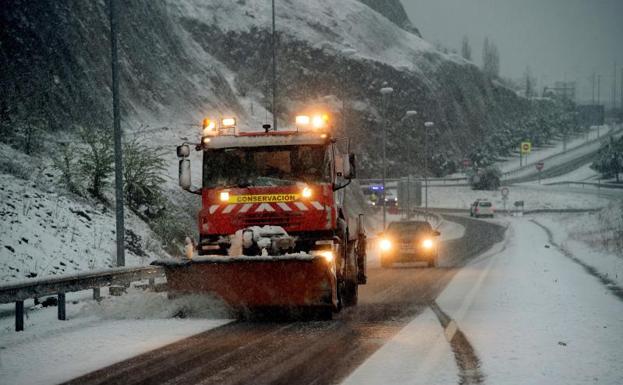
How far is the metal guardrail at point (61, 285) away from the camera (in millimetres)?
11812

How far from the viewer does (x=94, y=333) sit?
38.4 feet

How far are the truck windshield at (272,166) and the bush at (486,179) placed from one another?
89925 mm

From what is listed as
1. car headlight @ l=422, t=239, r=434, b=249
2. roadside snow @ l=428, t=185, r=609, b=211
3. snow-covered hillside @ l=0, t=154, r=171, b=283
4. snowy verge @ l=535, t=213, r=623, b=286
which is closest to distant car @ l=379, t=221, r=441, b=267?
car headlight @ l=422, t=239, r=434, b=249

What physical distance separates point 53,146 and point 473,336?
20.8 m

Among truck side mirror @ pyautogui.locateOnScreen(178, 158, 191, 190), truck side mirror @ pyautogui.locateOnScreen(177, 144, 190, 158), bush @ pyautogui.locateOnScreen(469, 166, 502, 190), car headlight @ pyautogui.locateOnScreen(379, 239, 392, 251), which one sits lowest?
car headlight @ pyautogui.locateOnScreen(379, 239, 392, 251)

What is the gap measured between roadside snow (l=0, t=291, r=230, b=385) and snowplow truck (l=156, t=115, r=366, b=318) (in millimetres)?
605

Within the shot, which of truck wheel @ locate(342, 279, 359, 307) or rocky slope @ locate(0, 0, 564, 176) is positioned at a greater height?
rocky slope @ locate(0, 0, 564, 176)

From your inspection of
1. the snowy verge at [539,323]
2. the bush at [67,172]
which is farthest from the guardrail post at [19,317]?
the bush at [67,172]

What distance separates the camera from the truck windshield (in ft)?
43.7

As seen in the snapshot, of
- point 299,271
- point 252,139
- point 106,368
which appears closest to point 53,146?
point 252,139

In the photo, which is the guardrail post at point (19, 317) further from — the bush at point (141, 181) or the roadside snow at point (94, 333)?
the bush at point (141, 181)

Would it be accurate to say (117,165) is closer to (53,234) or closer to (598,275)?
(53,234)

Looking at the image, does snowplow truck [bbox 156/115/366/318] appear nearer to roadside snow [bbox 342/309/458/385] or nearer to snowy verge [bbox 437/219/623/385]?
roadside snow [bbox 342/309/458/385]

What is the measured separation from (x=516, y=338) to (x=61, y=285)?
7.27 m
